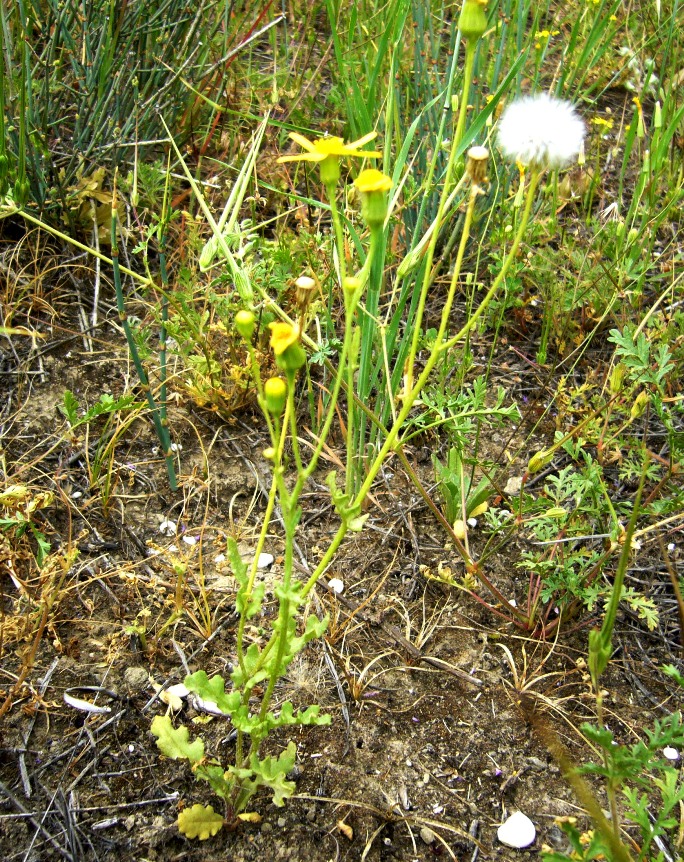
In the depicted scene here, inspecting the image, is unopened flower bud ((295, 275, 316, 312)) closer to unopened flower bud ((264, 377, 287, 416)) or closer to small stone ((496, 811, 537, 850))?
unopened flower bud ((264, 377, 287, 416))

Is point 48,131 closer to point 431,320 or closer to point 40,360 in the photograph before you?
point 40,360

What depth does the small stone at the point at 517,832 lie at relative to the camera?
1.05m

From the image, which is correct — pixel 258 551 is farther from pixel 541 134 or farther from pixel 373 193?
pixel 541 134

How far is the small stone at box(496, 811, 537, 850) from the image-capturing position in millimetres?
1046

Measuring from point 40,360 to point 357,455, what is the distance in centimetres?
77

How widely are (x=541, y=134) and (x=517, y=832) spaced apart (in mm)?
974

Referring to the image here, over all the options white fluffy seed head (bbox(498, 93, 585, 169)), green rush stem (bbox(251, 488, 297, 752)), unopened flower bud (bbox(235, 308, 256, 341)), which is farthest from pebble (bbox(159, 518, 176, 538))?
white fluffy seed head (bbox(498, 93, 585, 169))

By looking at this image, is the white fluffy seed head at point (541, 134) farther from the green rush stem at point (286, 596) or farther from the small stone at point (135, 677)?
the small stone at point (135, 677)

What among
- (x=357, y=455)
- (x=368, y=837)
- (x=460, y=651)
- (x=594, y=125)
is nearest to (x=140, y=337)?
(x=357, y=455)

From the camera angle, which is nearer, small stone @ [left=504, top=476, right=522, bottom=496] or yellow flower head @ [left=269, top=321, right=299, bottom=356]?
yellow flower head @ [left=269, top=321, right=299, bottom=356]

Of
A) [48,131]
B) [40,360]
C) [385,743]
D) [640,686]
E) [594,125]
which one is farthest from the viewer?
[594,125]

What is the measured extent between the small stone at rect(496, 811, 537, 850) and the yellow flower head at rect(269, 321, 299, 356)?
80cm

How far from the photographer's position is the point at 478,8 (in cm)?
83

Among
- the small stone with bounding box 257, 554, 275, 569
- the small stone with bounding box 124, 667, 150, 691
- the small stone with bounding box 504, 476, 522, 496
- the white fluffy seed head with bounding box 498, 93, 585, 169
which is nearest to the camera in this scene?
the white fluffy seed head with bounding box 498, 93, 585, 169
